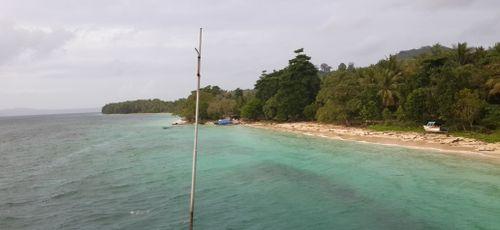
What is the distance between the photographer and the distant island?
162 feet

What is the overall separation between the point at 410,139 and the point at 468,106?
25.0 ft

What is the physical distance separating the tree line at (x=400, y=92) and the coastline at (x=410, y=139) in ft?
11.8

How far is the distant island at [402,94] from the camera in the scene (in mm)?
49312

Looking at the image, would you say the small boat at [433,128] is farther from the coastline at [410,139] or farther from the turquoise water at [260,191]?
the turquoise water at [260,191]

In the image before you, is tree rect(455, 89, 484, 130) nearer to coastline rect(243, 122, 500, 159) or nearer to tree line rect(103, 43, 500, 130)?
tree line rect(103, 43, 500, 130)

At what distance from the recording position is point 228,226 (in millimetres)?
19406

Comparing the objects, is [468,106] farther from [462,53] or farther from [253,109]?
[253,109]

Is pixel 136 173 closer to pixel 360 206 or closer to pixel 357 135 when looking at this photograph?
pixel 360 206

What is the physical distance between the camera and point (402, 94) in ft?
204

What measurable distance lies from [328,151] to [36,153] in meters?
37.0

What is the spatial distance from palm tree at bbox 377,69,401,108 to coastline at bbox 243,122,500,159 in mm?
6288

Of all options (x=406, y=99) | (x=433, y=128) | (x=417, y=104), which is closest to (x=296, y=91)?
(x=406, y=99)

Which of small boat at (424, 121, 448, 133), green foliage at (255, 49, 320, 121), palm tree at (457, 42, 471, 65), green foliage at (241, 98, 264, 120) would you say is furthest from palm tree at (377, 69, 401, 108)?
green foliage at (241, 98, 264, 120)

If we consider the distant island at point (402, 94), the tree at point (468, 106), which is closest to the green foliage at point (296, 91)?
the distant island at point (402, 94)
